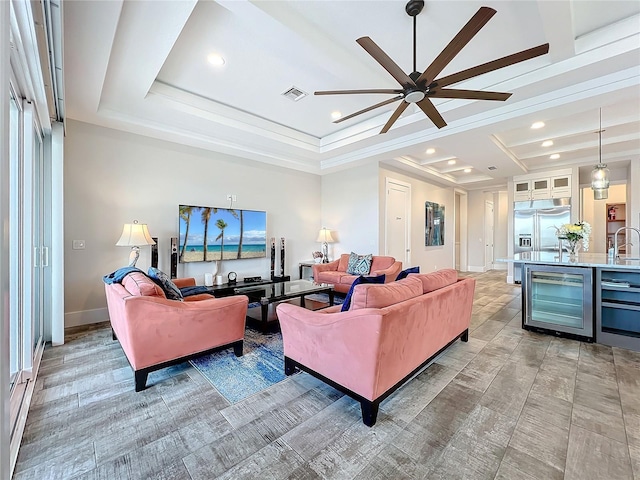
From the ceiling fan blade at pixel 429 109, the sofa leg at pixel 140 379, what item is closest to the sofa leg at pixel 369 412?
the sofa leg at pixel 140 379

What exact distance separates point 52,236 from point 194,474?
10.2 ft

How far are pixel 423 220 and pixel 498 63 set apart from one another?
5.46 m

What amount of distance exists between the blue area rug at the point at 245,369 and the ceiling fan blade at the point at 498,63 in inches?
109

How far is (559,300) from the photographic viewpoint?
349 cm

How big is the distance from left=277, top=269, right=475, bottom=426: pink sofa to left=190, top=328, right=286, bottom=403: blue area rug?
221 millimetres

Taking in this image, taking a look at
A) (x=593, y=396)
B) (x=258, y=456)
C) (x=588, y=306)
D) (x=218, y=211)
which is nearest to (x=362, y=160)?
(x=218, y=211)

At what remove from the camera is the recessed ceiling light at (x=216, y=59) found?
288 cm

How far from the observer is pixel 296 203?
6312mm

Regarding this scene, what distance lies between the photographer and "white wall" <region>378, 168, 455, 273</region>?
21.3ft

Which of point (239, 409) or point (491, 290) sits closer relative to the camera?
point (239, 409)

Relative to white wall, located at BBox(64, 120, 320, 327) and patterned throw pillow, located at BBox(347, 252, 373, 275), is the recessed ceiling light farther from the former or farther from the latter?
patterned throw pillow, located at BBox(347, 252, 373, 275)

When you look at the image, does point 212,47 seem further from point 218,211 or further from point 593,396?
point 593,396

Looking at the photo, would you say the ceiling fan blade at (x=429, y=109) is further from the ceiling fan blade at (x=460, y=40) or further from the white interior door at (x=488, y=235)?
the white interior door at (x=488, y=235)

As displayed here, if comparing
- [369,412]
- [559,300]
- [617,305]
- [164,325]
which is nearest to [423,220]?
[559,300]
